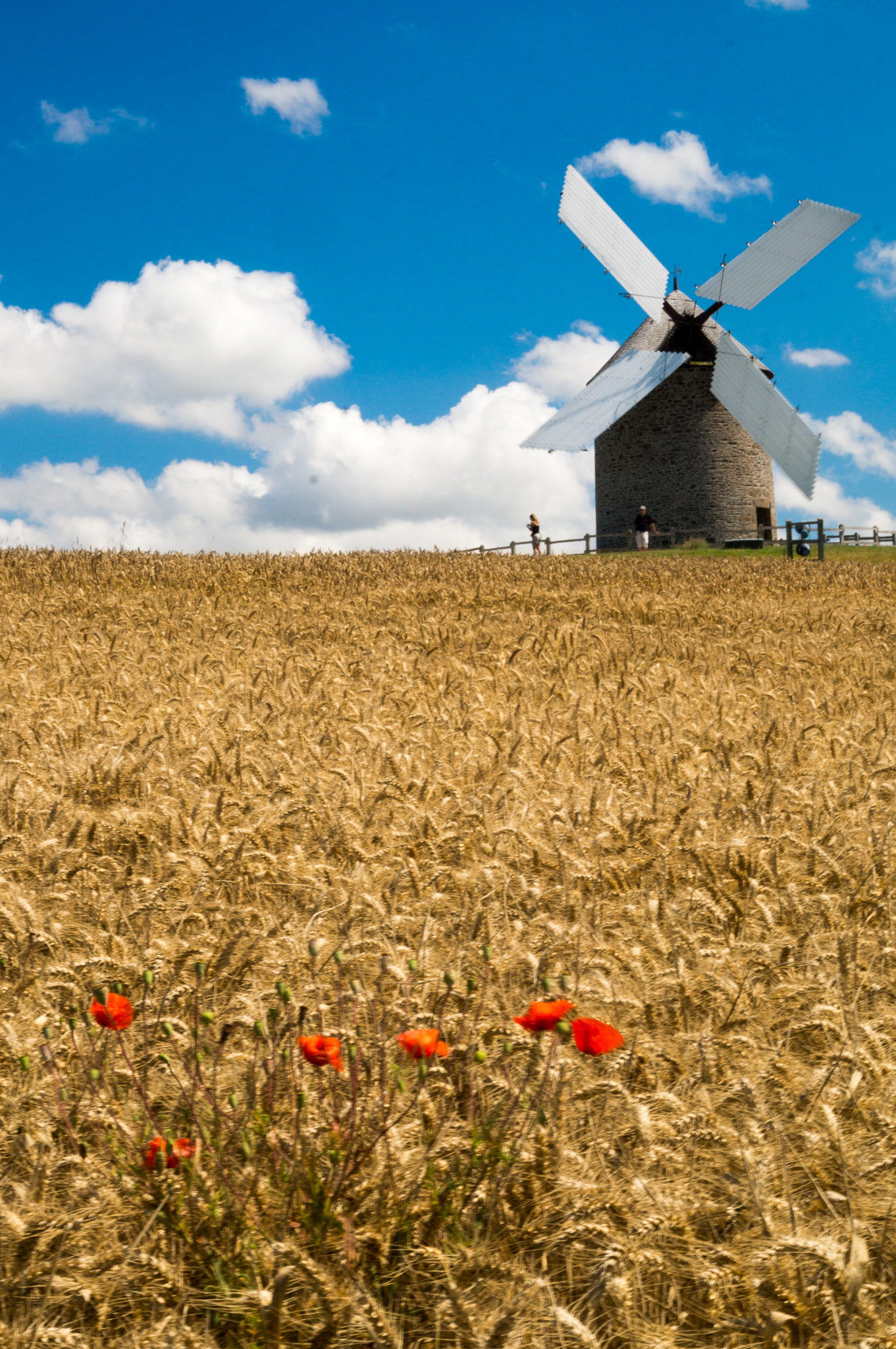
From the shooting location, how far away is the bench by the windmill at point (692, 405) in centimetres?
3131

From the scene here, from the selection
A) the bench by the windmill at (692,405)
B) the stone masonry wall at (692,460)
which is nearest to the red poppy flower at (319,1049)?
the bench by the windmill at (692,405)

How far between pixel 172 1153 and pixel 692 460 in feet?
111

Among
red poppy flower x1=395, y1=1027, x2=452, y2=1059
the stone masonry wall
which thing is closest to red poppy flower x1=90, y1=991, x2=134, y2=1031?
red poppy flower x1=395, y1=1027, x2=452, y2=1059

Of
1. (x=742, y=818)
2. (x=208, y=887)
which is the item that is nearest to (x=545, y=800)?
(x=742, y=818)

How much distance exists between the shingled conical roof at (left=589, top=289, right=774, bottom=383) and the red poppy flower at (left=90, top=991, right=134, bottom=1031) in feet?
114

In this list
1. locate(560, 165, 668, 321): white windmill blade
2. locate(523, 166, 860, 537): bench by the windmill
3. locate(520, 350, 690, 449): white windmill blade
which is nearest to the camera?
locate(560, 165, 668, 321): white windmill blade

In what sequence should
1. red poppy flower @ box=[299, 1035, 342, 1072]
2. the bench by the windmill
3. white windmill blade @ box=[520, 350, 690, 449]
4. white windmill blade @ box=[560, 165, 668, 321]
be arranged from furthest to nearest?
white windmill blade @ box=[520, 350, 690, 449] → the bench by the windmill → white windmill blade @ box=[560, 165, 668, 321] → red poppy flower @ box=[299, 1035, 342, 1072]

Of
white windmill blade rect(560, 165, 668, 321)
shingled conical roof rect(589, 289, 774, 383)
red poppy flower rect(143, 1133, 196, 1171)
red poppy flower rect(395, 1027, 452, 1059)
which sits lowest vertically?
red poppy flower rect(143, 1133, 196, 1171)

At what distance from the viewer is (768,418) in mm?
31453

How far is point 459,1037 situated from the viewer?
1.79 m

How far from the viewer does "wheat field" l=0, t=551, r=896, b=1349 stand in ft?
4.53

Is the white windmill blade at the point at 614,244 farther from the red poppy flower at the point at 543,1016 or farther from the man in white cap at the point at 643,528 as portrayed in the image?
the red poppy flower at the point at 543,1016

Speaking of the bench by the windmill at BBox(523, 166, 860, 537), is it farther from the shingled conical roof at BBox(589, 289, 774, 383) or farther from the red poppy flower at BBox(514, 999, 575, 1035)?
the red poppy flower at BBox(514, 999, 575, 1035)

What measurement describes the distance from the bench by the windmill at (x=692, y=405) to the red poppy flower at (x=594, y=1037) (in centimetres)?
3201
